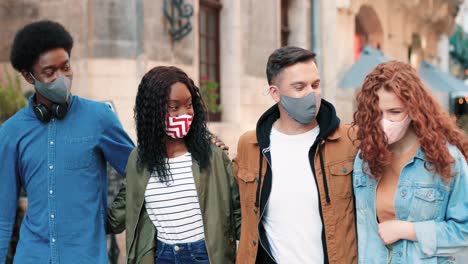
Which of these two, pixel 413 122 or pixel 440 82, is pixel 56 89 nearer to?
pixel 413 122

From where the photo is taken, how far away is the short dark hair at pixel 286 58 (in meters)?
3.22

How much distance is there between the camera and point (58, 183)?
11.7 feet

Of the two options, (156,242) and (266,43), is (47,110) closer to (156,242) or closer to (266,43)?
(156,242)

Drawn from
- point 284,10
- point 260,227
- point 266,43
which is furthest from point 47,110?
point 284,10

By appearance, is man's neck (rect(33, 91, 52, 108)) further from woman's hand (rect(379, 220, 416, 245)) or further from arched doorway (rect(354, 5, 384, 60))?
arched doorway (rect(354, 5, 384, 60))

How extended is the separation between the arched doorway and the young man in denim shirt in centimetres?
1560

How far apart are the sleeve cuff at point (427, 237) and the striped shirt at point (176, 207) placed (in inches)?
44.8

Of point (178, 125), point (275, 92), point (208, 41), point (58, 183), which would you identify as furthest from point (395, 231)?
point (208, 41)

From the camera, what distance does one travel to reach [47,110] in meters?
3.64

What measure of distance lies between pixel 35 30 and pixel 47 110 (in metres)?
0.45

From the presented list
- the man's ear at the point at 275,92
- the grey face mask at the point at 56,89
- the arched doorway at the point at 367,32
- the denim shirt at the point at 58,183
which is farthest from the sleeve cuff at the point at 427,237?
the arched doorway at the point at 367,32

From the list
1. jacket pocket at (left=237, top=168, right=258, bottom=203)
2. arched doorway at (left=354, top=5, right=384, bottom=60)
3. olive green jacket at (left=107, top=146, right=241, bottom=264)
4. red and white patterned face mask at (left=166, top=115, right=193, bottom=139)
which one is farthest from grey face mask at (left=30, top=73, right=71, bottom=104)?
arched doorway at (left=354, top=5, right=384, bottom=60)

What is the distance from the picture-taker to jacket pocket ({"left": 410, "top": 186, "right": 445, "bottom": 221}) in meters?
2.84

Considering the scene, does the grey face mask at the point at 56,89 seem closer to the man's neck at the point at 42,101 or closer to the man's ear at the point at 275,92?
the man's neck at the point at 42,101
